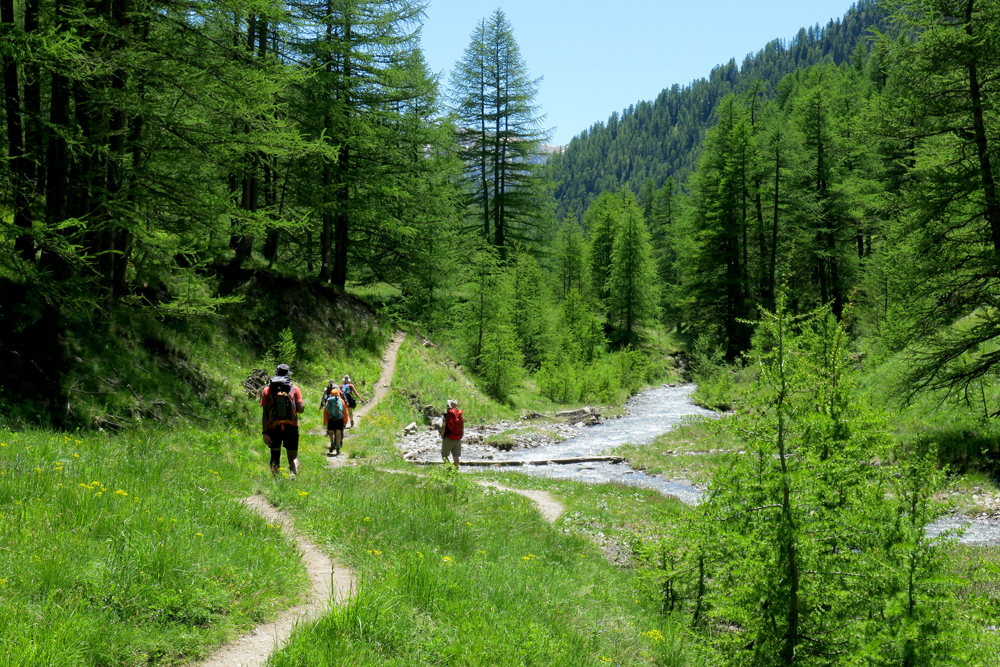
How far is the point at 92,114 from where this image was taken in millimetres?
11320

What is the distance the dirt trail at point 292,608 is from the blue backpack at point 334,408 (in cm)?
795

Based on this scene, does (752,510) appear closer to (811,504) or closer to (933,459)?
(811,504)

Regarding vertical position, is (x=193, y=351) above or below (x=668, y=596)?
above

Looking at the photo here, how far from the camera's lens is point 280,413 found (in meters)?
9.93

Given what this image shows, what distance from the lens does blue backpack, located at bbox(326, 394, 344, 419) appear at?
1502 centimetres

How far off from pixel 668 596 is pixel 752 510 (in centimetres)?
305

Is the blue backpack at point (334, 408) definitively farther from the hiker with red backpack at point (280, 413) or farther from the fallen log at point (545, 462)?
the fallen log at point (545, 462)

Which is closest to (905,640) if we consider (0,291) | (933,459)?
(933,459)

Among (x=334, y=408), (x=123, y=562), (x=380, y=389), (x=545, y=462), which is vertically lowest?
(x=545, y=462)

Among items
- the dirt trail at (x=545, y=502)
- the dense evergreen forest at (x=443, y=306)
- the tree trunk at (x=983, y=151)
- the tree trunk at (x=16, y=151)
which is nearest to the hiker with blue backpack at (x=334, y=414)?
the dense evergreen forest at (x=443, y=306)

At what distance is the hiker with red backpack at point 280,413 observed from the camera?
9.95 meters

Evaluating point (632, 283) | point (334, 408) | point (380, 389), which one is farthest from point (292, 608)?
point (632, 283)

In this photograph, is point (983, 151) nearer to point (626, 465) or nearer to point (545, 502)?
point (626, 465)

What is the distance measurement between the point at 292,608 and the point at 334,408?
10499mm
